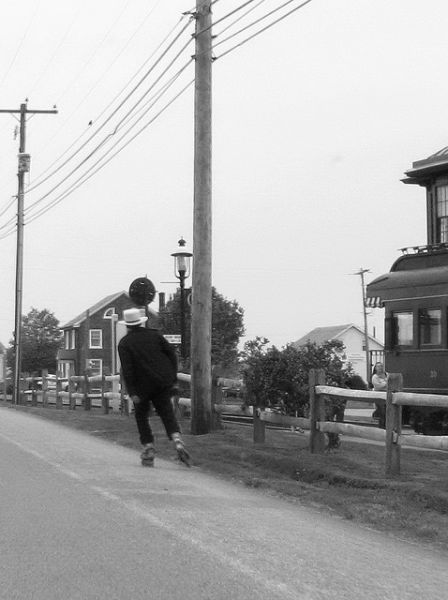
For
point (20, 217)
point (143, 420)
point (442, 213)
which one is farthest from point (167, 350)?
point (20, 217)

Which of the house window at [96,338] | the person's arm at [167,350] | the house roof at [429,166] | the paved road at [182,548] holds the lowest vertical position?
the paved road at [182,548]

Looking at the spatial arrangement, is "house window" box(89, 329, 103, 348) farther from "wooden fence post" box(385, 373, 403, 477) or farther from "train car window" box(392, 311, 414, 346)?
"wooden fence post" box(385, 373, 403, 477)

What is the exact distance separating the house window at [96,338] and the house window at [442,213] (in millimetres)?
66655

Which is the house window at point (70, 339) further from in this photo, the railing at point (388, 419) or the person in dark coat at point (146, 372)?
the person in dark coat at point (146, 372)

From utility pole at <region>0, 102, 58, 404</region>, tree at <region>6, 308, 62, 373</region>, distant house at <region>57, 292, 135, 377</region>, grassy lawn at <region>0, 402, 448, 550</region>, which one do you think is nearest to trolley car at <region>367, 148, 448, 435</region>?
grassy lawn at <region>0, 402, 448, 550</region>

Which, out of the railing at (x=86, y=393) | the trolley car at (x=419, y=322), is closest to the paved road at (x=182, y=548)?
the trolley car at (x=419, y=322)

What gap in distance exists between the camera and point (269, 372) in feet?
48.6

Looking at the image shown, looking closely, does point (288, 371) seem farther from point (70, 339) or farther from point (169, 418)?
point (70, 339)

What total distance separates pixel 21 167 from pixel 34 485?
108 ft

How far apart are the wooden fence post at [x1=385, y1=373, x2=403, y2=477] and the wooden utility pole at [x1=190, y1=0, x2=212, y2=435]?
5985 mm

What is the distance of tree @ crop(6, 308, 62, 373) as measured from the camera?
121250 millimetres

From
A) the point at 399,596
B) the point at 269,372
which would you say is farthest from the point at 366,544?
the point at 269,372

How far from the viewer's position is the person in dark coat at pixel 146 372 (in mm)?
12469

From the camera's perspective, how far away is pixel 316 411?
13.6m
